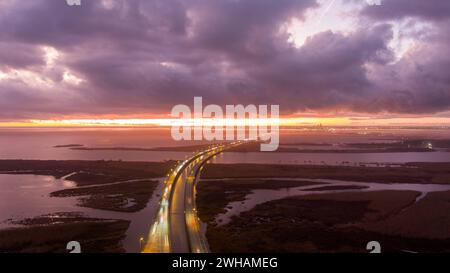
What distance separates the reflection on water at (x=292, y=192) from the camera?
180 feet

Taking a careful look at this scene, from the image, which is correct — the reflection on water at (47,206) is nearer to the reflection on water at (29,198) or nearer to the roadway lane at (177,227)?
the reflection on water at (29,198)

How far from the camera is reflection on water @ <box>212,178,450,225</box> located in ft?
180

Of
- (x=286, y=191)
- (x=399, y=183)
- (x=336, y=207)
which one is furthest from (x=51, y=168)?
(x=399, y=183)

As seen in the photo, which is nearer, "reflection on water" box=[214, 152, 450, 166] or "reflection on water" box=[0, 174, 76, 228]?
"reflection on water" box=[0, 174, 76, 228]

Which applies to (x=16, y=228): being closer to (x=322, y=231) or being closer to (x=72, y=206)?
(x=72, y=206)

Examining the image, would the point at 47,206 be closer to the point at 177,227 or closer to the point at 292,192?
the point at 177,227

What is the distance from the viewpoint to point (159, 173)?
96.3 metres

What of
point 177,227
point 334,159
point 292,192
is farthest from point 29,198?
point 334,159

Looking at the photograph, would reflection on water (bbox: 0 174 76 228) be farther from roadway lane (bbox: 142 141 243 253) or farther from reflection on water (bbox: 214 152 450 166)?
reflection on water (bbox: 214 152 450 166)

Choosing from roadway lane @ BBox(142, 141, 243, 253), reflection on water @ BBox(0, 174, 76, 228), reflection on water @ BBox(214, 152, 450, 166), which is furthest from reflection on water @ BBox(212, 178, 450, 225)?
reflection on water @ BBox(214, 152, 450, 166)

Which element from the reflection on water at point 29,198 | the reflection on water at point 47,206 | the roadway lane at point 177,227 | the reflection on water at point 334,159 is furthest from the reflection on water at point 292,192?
the reflection on water at point 334,159

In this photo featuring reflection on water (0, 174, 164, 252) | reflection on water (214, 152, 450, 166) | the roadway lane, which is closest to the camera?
the roadway lane
